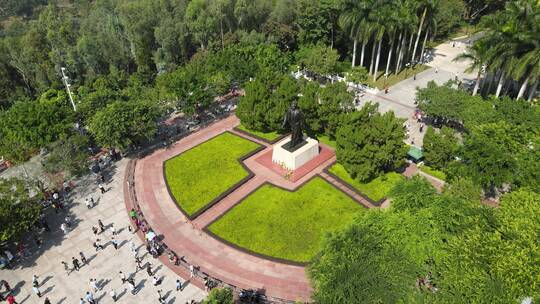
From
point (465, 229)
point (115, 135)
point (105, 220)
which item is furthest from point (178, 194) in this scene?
point (465, 229)

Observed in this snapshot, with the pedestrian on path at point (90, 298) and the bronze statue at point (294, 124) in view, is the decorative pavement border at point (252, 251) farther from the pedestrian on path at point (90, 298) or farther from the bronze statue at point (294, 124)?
the pedestrian on path at point (90, 298)

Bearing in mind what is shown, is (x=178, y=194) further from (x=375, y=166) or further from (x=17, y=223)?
(x=375, y=166)

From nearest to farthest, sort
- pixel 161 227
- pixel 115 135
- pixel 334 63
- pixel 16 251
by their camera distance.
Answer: pixel 16 251
pixel 161 227
pixel 115 135
pixel 334 63

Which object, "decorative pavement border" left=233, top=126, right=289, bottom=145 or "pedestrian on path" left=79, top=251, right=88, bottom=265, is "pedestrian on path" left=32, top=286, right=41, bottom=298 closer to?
"pedestrian on path" left=79, top=251, right=88, bottom=265

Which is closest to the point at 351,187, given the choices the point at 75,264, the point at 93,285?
the point at 93,285

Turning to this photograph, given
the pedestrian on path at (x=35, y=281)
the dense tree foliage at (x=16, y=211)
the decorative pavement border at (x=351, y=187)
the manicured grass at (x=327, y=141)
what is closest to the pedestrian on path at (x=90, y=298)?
the pedestrian on path at (x=35, y=281)

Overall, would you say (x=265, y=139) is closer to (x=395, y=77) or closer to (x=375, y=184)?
(x=375, y=184)

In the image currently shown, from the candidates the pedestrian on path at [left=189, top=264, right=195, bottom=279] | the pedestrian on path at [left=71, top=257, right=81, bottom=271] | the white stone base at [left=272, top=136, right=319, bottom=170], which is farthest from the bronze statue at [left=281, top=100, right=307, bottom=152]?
the pedestrian on path at [left=71, top=257, right=81, bottom=271]
